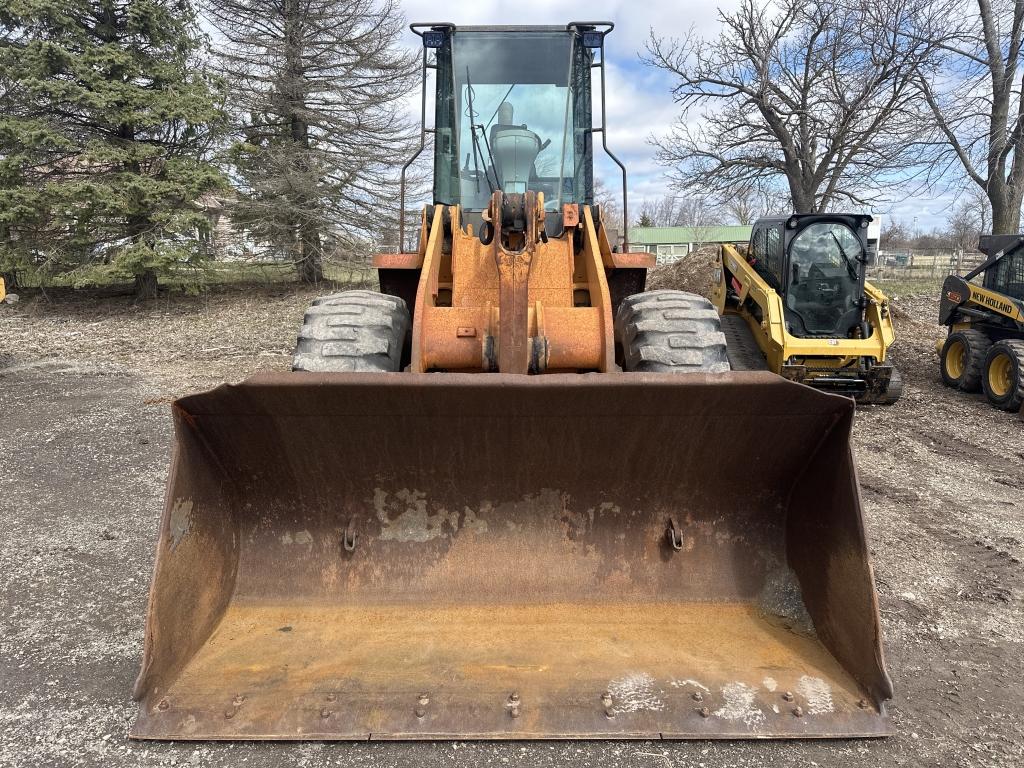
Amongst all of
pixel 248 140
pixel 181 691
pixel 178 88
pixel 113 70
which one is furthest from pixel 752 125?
pixel 181 691

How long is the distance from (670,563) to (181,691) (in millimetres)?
1910

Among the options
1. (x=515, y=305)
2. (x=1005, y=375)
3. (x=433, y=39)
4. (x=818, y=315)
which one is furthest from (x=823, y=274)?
(x=515, y=305)

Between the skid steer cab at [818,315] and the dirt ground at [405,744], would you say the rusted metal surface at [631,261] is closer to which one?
the dirt ground at [405,744]

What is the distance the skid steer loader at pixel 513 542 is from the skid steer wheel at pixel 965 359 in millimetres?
7317

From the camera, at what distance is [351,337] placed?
11.1 ft

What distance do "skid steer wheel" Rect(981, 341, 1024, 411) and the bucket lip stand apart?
22.6ft

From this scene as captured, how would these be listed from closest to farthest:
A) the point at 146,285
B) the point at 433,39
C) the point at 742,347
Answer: the point at 433,39 → the point at 742,347 → the point at 146,285

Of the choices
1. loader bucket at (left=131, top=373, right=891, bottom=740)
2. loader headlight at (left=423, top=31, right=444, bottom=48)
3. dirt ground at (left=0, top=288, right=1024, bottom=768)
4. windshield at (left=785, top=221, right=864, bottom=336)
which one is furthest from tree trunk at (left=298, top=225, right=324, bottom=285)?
loader bucket at (left=131, top=373, right=891, bottom=740)

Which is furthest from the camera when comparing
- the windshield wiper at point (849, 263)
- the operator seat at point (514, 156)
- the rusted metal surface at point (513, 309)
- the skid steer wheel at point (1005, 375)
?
the windshield wiper at point (849, 263)

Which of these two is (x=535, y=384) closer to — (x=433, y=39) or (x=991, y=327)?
(x=433, y=39)

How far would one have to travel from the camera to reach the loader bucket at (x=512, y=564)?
2229 mm

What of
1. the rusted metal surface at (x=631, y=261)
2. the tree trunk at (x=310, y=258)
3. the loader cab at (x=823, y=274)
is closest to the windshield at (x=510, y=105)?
the rusted metal surface at (x=631, y=261)

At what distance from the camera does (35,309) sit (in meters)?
15.2

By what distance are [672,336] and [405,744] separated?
2153 millimetres
